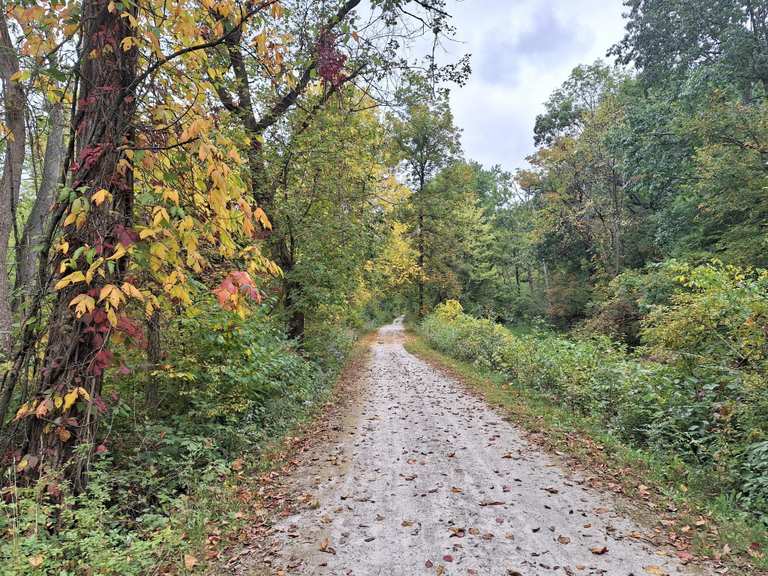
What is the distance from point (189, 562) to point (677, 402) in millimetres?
6307

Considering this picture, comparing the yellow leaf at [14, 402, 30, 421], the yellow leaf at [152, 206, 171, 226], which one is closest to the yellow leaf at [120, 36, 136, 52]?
the yellow leaf at [152, 206, 171, 226]

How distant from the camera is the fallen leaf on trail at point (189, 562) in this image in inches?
130

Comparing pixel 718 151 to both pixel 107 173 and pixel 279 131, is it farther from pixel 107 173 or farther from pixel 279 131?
pixel 107 173

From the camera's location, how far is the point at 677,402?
19.2 ft

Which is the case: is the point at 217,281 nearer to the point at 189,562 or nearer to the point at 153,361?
the point at 153,361

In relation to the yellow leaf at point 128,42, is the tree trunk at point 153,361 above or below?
below

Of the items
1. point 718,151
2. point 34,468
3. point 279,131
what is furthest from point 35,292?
point 718,151

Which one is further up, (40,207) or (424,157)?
(424,157)

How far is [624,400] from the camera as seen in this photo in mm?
6613

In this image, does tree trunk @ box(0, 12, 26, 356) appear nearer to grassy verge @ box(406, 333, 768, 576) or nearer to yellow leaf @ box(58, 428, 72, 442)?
yellow leaf @ box(58, 428, 72, 442)

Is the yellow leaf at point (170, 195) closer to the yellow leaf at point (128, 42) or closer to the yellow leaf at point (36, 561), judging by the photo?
the yellow leaf at point (128, 42)

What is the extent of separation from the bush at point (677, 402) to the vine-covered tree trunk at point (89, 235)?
6.18 metres

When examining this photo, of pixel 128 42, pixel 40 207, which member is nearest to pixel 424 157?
pixel 40 207

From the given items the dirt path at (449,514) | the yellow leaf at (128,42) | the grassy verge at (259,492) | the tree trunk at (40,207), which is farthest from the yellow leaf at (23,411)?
the tree trunk at (40,207)
